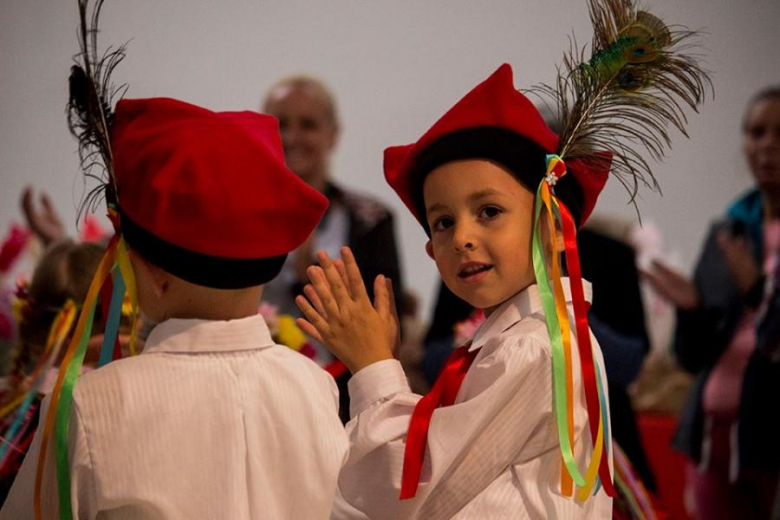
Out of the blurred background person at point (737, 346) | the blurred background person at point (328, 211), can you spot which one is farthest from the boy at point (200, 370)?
the blurred background person at point (737, 346)

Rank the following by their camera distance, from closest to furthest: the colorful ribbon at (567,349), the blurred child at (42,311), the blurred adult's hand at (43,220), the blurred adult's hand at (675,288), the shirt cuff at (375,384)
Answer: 1. the colorful ribbon at (567,349)
2. the shirt cuff at (375,384)
3. the blurred child at (42,311)
4. the blurred adult's hand at (43,220)
5. the blurred adult's hand at (675,288)

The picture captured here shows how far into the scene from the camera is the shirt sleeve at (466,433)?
1461 mm

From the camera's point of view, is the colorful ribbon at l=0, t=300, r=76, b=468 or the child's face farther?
the colorful ribbon at l=0, t=300, r=76, b=468

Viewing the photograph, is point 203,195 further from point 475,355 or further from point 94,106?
point 475,355

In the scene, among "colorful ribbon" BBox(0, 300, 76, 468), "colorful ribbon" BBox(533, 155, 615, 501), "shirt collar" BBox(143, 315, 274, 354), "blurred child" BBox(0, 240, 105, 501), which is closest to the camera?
"shirt collar" BBox(143, 315, 274, 354)

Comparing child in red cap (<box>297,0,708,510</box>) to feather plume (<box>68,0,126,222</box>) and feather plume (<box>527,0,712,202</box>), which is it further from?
feather plume (<box>68,0,126,222</box>)

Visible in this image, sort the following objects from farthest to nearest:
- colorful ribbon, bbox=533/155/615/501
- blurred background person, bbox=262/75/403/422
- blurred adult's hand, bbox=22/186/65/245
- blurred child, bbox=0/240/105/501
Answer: blurred adult's hand, bbox=22/186/65/245 → blurred background person, bbox=262/75/403/422 → blurred child, bbox=0/240/105/501 → colorful ribbon, bbox=533/155/615/501

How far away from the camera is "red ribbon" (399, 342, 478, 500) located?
1.46m

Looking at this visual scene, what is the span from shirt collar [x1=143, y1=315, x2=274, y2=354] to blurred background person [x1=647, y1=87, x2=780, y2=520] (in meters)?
2.00

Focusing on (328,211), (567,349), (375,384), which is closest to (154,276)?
(375,384)

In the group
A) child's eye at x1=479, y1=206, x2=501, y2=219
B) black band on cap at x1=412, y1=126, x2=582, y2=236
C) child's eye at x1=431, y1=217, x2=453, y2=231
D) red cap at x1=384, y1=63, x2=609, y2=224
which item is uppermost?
red cap at x1=384, y1=63, x2=609, y2=224

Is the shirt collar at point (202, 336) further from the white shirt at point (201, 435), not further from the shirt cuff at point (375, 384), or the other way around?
the shirt cuff at point (375, 384)

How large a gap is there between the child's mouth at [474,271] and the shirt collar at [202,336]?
1.25ft

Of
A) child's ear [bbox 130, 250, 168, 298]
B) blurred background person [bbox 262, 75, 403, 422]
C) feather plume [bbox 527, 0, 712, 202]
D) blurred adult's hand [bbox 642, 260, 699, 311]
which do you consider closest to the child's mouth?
feather plume [bbox 527, 0, 712, 202]
